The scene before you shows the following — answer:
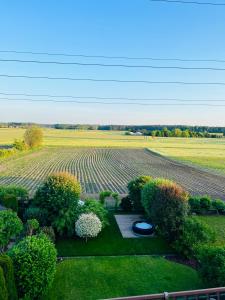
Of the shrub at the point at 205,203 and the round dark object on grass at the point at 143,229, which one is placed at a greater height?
the shrub at the point at 205,203

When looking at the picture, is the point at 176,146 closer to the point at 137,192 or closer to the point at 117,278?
the point at 137,192

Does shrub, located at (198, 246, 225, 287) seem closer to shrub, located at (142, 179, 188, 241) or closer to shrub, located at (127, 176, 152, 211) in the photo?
shrub, located at (142, 179, 188, 241)

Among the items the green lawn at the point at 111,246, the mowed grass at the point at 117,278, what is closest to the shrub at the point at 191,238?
the green lawn at the point at 111,246

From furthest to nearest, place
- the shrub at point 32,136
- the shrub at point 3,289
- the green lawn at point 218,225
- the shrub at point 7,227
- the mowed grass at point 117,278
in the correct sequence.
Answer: the shrub at point 32,136 < the green lawn at point 218,225 < the shrub at point 7,227 < the mowed grass at point 117,278 < the shrub at point 3,289

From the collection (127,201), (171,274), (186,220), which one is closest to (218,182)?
(127,201)

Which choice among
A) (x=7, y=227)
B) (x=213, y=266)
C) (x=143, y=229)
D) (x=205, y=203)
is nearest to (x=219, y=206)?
(x=205, y=203)

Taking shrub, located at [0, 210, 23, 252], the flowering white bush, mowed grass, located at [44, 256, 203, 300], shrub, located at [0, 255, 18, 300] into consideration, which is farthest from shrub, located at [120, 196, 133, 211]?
shrub, located at [0, 255, 18, 300]

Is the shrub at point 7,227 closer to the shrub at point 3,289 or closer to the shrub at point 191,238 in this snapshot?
the shrub at point 3,289
